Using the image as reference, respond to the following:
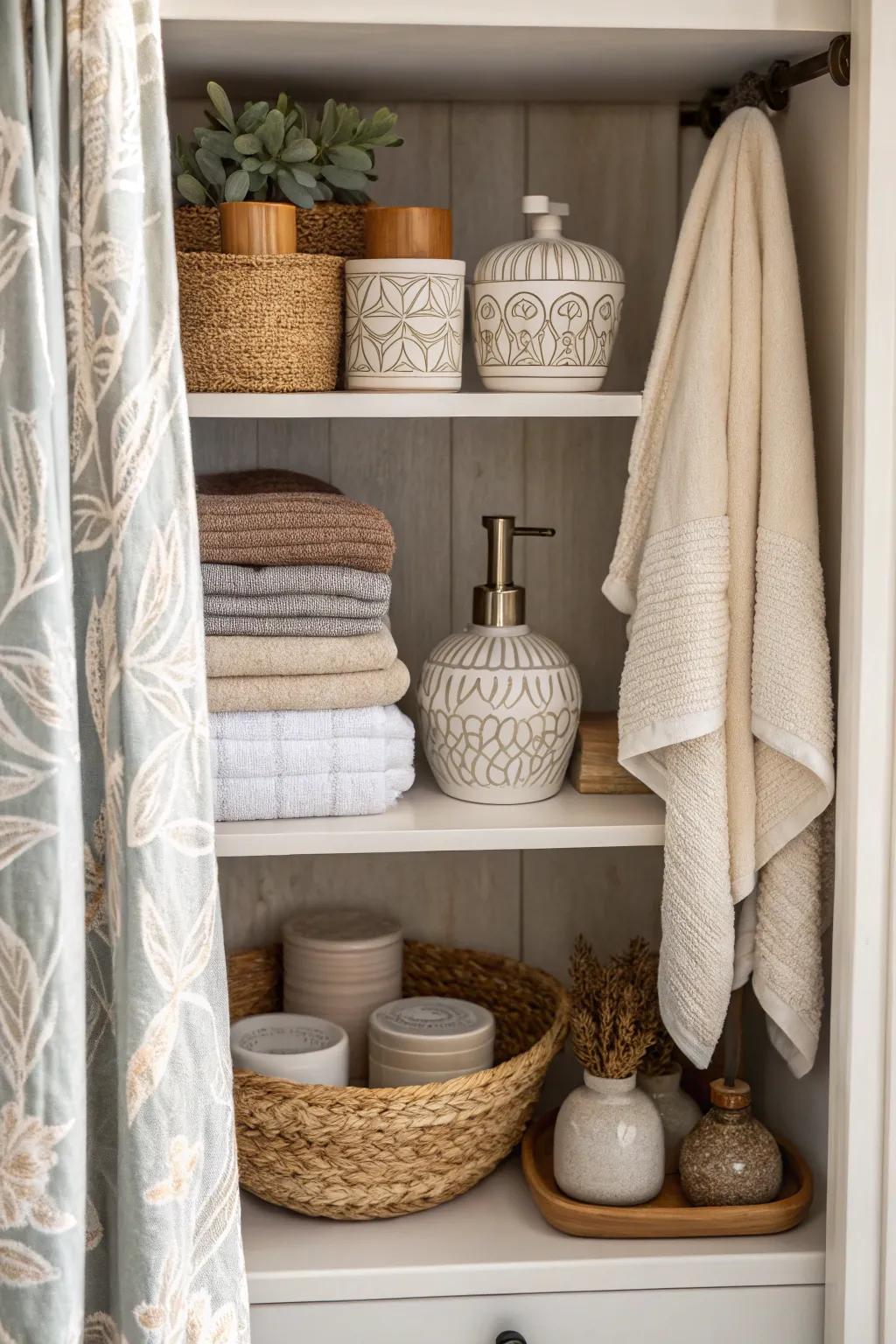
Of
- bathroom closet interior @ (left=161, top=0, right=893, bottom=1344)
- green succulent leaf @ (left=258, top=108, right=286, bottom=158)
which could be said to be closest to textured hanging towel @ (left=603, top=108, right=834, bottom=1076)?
bathroom closet interior @ (left=161, top=0, right=893, bottom=1344)

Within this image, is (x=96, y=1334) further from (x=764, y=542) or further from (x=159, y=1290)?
(x=764, y=542)

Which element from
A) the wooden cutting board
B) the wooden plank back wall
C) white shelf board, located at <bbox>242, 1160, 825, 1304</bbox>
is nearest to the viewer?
white shelf board, located at <bbox>242, 1160, 825, 1304</bbox>

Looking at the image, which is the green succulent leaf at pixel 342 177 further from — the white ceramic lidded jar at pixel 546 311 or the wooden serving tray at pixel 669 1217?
the wooden serving tray at pixel 669 1217

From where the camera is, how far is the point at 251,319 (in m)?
1.21

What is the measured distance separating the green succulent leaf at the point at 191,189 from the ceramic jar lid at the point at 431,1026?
767mm

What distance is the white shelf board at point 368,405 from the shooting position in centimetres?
121

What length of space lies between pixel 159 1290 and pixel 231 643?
52 centimetres

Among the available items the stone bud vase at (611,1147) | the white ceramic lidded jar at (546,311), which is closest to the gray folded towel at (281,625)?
the white ceramic lidded jar at (546,311)

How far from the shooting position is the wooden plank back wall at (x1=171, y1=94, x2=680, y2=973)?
4.90 feet

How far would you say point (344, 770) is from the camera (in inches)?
49.8

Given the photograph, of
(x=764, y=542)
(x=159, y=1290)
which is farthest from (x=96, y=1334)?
(x=764, y=542)

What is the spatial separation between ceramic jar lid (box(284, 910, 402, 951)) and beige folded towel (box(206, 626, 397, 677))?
0.33m

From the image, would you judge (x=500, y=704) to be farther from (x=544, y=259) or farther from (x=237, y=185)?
(x=237, y=185)

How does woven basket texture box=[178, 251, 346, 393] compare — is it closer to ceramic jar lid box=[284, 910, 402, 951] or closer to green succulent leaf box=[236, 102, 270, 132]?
green succulent leaf box=[236, 102, 270, 132]
